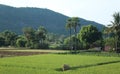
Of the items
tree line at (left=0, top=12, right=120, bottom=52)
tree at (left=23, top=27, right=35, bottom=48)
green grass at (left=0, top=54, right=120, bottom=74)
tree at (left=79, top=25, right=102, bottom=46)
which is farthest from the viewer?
tree at (left=23, top=27, right=35, bottom=48)

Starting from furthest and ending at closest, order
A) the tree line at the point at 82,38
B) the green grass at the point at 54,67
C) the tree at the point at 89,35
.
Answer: the tree at the point at 89,35 → the tree line at the point at 82,38 → the green grass at the point at 54,67

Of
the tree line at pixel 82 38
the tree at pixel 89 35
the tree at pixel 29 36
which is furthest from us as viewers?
the tree at pixel 29 36

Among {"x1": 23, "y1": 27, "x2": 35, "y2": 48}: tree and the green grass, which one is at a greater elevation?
{"x1": 23, "y1": 27, "x2": 35, "y2": 48}: tree

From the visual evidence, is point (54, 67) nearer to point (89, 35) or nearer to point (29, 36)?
point (89, 35)

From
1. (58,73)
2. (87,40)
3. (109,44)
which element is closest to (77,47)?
(87,40)

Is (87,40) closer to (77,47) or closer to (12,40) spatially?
(77,47)

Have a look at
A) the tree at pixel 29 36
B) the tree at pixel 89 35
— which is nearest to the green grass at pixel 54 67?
the tree at pixel 89 35

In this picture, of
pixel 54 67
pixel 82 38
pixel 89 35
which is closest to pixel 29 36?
pixel 82 38

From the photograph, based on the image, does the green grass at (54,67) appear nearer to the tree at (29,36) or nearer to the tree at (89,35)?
the tree at (89,35)

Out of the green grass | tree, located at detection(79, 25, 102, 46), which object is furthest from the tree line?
the green grass

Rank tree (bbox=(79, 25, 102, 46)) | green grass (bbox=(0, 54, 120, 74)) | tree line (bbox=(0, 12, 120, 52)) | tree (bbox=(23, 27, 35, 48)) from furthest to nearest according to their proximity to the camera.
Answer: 1. tree (bbox=(23, 27, 35, 48))
2. tree (bbox=(79, 25, 102, 46))
3. tree line (bbox=(0, 12, 120, 52))
4. green grass (bbox=(0, 54, 120, 74))

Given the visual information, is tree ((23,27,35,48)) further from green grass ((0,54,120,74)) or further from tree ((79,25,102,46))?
green grass ((0,54,120,74))

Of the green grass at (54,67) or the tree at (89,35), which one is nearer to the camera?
the green grass at (54,67)

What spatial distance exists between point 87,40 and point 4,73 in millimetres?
76403
